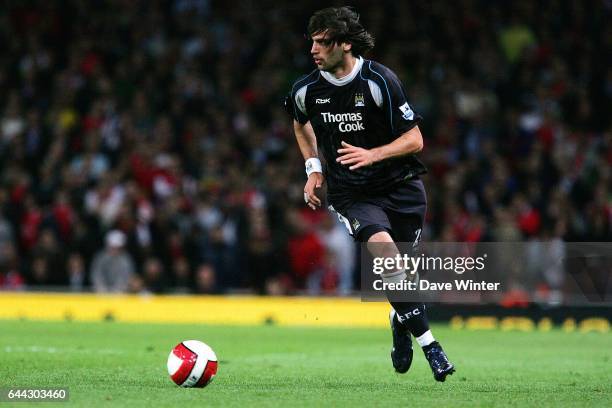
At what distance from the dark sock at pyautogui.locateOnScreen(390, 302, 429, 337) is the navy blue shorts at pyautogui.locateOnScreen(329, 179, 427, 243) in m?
0.55

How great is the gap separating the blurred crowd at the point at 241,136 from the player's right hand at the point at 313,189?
8.12 meters

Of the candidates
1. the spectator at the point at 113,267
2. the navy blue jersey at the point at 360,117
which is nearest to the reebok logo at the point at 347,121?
the navy blue jersey at the point at 360,117

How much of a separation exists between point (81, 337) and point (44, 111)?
29.0 ft

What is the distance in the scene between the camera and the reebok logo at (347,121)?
8.72 metres

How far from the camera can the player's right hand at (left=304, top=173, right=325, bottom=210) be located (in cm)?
883

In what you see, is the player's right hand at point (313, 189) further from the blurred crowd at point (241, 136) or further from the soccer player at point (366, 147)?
the blurred crowd at point (241, 136)

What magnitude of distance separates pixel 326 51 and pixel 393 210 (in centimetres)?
129

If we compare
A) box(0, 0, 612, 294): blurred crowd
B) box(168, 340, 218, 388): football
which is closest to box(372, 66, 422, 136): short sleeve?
box(168, 340, 218, 388): football

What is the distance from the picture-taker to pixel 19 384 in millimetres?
8234

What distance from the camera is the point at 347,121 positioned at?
875 cm

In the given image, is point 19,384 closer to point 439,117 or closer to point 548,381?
point 548,381

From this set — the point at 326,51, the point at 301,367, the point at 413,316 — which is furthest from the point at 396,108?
the point at 301,367

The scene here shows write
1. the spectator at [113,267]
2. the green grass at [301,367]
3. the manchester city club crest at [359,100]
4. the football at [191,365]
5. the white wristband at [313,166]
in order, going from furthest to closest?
the spectator at [113,267], the white wristband at [313,166], the manchester city club crest at [359,100], the football at [191,365], the green grass at [301,367]

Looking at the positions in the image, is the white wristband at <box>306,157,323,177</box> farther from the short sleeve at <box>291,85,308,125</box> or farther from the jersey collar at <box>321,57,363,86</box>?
the jersey collar at <box>321,57,363,86</box>
